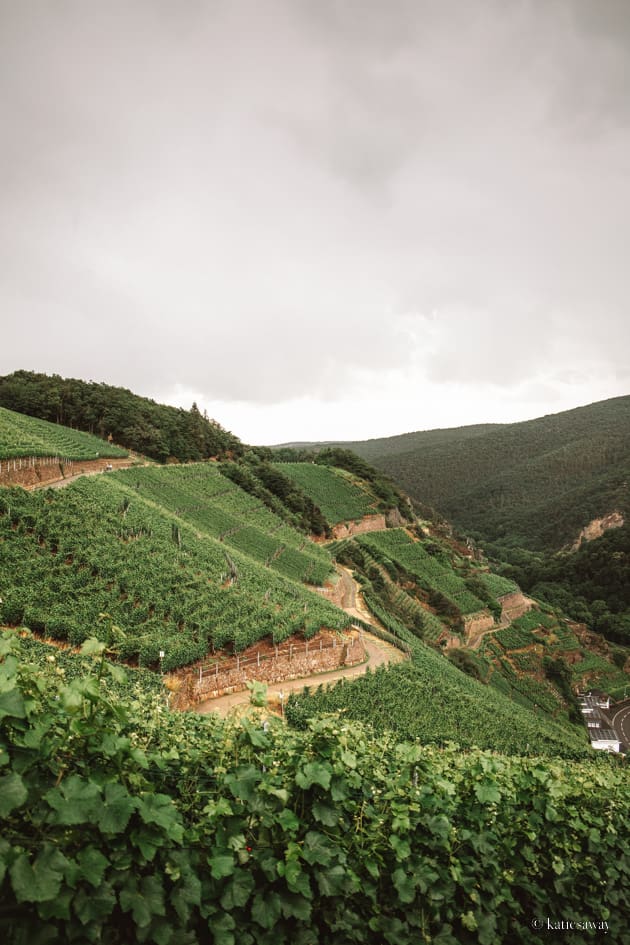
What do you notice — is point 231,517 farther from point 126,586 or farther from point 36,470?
point 126,586

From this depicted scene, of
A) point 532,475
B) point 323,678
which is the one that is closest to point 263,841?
point 323,678

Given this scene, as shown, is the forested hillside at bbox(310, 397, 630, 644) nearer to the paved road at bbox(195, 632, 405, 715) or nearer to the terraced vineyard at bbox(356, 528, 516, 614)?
the terraced vineyard at bbox(356, 528, 516, 614)

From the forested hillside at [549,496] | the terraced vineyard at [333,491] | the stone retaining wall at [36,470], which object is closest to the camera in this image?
the stone retaining wall at [36,470]

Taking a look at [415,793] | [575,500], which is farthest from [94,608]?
[575,500]

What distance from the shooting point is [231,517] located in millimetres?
39438

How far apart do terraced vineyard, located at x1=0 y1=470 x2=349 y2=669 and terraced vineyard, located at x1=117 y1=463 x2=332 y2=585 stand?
1050 cm

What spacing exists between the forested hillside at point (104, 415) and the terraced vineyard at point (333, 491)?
14.6m

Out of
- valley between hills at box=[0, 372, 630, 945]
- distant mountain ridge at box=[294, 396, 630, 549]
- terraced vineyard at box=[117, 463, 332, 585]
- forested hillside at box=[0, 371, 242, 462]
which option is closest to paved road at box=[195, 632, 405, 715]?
valley between hills at box=[0, 372, 630, 945]

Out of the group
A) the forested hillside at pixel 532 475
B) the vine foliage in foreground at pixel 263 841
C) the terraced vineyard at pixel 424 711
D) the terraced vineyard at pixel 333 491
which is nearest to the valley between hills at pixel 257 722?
the vine foliage in foreground at pixel 263 841

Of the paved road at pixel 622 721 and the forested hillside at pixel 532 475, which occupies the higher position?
the forested hillside at pixel 532 475

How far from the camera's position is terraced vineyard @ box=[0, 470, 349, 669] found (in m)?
15.6

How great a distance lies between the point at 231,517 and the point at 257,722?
36.5 m

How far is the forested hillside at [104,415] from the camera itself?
49.8m

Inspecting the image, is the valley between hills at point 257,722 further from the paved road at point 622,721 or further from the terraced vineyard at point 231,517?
the paved road at point 622,721
